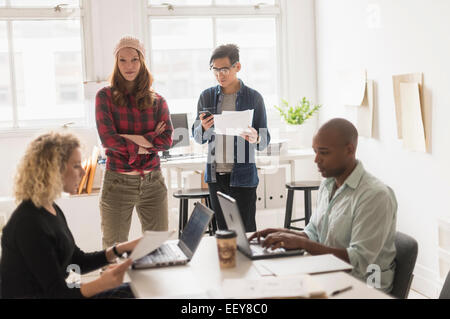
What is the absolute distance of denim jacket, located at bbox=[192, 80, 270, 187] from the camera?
323 centimetres

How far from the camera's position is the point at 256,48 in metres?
5.50

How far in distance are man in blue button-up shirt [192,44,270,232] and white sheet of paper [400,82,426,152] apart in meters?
1.02

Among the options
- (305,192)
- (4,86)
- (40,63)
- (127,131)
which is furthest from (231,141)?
(4,86)

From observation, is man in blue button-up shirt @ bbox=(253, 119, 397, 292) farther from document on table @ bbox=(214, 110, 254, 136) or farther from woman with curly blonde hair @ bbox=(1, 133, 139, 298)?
document on table @ bbox=(214, 110, 254, 136)

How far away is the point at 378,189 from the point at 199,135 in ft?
4.87

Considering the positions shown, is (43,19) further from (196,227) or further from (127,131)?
(196,227)

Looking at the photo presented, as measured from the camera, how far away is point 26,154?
1.90m

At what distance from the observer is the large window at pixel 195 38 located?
527cm

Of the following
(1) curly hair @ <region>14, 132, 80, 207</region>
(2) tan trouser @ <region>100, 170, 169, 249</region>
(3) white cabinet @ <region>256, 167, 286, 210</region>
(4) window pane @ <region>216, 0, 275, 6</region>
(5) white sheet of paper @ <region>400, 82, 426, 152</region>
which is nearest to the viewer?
(1) curly hair @ <region>14, 132, 80, 207</region>

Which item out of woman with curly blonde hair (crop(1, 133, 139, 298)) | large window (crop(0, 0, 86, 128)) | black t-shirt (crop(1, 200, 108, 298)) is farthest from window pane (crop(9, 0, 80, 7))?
black t-shirt (crop(1, 200, 108, 298))

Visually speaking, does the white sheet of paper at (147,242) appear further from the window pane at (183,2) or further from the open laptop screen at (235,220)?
the window pane at (183,2)

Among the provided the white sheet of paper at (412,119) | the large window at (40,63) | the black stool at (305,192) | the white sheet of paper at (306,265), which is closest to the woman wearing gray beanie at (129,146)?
the white sheet of paper at (306,265)

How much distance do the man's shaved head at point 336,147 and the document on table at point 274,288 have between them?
26.4 inches

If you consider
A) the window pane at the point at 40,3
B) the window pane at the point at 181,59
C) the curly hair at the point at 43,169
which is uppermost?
the window pane at the point at 40,3
